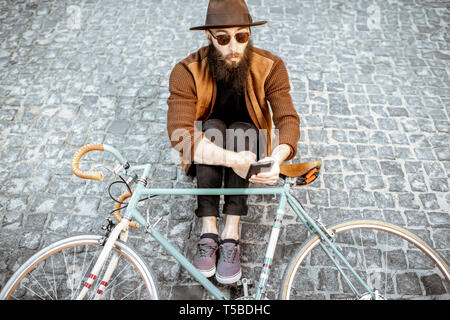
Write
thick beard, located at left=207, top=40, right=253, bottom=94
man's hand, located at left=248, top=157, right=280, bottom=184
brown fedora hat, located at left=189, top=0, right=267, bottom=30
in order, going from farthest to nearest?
thick beard, located at left=207, top=40, right=253, bottom=94
brown fedora hat, located at left=189, top=0, right=267, bottom=30
man's hand, located at left=248, top=157, right=280, bottom=184

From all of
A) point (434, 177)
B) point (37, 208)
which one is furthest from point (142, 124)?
point (434, 177)

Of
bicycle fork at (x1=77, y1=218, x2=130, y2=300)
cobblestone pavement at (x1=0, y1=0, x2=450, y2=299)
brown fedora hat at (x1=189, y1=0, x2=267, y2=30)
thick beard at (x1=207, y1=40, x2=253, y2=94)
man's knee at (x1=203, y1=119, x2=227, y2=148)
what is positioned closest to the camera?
bicycle fork at (x1=77, y1=218, x2=130, y2=300)

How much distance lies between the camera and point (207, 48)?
2.66 meters

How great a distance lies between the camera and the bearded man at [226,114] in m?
2.36

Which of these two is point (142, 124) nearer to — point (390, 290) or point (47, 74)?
point (47, 74)

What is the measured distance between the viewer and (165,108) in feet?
13.9

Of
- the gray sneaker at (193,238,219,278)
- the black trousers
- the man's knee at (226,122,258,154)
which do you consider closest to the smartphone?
the black trousers

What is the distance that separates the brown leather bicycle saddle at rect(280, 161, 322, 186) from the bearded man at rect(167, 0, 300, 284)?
0.65 ft

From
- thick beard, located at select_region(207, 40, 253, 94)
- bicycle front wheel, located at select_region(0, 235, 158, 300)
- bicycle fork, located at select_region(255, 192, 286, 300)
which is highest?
thick beard, located at select_region(207, 40, 253, 94)

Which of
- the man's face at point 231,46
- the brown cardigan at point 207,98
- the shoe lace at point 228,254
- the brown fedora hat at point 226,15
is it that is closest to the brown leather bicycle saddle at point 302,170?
the brown cardigan at point 207,98

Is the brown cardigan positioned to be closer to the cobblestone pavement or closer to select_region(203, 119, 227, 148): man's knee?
select_region(203, 119, 227, 148): man's knee

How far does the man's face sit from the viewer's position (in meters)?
2.36

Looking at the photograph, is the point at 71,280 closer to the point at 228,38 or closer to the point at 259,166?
the point at 259,166

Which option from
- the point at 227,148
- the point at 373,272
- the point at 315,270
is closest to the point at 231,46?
the point at 227,148
